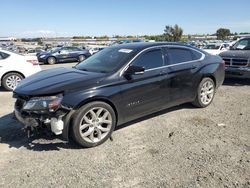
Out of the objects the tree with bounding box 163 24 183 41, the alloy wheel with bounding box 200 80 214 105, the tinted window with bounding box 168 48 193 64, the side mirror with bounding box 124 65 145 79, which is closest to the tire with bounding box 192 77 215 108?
the alloy wheel with bounding box 200 80 214 105

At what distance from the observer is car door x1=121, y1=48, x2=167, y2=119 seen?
4.39 meters

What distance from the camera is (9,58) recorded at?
8555 mm

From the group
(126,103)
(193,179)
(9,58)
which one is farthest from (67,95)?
(9,58)

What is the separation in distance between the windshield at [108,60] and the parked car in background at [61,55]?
14.1 metres

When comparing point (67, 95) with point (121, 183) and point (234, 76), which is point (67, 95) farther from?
point (234, 76)

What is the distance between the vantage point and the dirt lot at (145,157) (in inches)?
124

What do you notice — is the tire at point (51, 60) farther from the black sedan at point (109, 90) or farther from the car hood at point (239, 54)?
the black sedan at point (109, 90)

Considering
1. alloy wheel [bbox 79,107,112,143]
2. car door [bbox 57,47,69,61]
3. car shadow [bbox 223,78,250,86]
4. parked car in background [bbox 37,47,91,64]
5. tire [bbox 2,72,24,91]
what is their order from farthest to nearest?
car door [bbox 57,47,69,61] → parked car in background [bbox 37,47,91,64] → car shadow [bbox 223,78,250,86] → tire [bbox 2,72,24,91] → alloy wheel [bbox 79,107,112,143]

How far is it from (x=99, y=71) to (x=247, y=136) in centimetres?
280

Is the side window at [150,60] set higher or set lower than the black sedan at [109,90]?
higher

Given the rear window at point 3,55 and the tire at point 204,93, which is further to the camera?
the rear window at point 3,55

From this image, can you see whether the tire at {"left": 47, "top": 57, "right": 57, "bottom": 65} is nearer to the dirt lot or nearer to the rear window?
the rear window

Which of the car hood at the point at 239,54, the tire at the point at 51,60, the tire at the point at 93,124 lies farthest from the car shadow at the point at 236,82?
the tire at the point at 51,60

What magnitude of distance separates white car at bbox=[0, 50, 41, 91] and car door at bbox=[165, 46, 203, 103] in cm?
550
